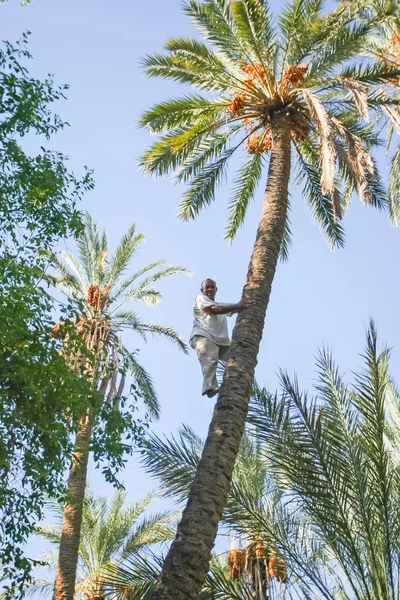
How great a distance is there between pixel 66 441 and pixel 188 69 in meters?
7.33

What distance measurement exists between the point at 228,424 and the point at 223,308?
6.36 feet

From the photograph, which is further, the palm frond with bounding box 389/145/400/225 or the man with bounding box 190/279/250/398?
the palm frond with bounding box 389/145/400/225

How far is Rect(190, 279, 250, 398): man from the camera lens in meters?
8.55

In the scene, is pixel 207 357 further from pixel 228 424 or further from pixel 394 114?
pixel 394 114

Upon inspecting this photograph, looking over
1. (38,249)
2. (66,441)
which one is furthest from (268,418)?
(38,249)

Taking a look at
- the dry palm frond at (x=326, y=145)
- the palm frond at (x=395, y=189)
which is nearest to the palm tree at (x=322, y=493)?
the dry palm frond at (x=326, y=145)

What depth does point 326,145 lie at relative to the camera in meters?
9.94

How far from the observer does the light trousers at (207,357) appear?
853 centimetres

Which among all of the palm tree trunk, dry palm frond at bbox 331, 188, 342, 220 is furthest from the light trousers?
dry palm frond at bbox 331, 188, 342, 220

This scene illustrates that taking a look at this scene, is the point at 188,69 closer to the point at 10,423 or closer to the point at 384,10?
the point at 384,10

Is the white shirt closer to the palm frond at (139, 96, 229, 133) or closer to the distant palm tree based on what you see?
the distant palm tree

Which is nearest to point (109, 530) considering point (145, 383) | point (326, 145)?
point (145, 383)

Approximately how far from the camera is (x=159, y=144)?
13414 millimetres

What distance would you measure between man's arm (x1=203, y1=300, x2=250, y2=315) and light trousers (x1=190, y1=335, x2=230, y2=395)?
342 millimetres
